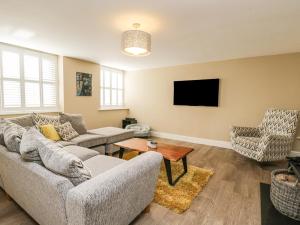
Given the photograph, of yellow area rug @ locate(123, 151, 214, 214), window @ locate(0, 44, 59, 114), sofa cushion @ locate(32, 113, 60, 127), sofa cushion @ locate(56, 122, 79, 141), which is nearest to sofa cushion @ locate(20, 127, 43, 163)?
yellow area rug @ locate(123, 151, 214, 214)

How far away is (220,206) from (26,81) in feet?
14.2

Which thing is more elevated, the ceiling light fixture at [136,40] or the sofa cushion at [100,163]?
the ceiling light fixture at [136,40]

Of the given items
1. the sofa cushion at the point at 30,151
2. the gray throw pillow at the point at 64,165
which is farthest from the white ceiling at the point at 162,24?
the gray throw pillow at the point at 64,165

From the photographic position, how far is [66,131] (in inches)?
120

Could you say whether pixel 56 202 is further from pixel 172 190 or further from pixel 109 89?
pixel 109 89

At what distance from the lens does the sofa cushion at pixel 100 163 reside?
1.83 m

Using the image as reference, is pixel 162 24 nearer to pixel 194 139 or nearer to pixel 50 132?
pixel 50 132

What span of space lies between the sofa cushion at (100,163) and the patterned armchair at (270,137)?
2469 mm

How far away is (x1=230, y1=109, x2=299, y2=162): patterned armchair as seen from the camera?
9.50ft

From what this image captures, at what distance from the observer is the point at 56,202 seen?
1.17m

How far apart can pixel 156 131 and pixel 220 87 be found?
2417 millimetres

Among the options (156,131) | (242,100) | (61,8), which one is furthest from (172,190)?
(156,131)

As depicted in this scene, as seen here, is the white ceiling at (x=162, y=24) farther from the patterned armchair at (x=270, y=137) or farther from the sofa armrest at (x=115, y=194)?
the sofa armrest at (x=115, y=194)

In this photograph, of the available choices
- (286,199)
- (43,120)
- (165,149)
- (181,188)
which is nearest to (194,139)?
(165,149)
